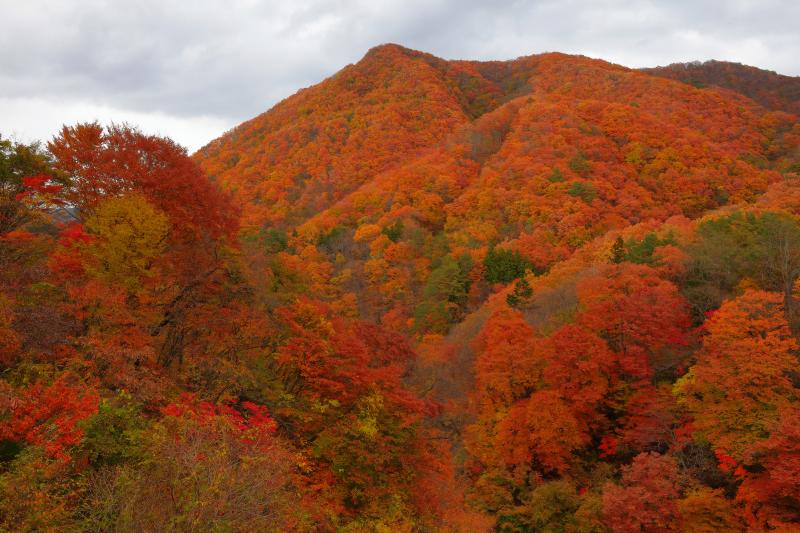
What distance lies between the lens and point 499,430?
91.1 ft

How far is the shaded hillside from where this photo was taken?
120250mm

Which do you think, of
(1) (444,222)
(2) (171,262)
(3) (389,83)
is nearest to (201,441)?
(2) (171,262)

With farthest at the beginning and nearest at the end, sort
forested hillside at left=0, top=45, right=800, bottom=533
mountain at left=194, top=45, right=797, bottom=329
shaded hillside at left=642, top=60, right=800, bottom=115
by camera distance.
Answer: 1. shaded hillside at left=642, top=60, right=800, bottom=115
2. mountain at left=194, top=45, right=797, bottom=329
3. forested hillside at left=0, top=45, right=800, bottom=533

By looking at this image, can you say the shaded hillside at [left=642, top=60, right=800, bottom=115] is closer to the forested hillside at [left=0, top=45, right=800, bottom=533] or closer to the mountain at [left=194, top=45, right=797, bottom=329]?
the mountain at [left=194, top=45, right=797, bottom=329]

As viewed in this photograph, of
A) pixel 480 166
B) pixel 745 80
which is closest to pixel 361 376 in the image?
pixel 480 166

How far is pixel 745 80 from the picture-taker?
13688 centimetres

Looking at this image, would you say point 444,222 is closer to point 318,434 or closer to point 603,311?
point 603,311

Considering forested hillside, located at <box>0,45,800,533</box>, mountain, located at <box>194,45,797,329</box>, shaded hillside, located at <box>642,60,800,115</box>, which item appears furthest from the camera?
shaded hillside, located at <box>642,60,800,115</box>

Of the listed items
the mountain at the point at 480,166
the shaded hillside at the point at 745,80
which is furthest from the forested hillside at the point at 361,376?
the shaded hillside at the point at 745,80

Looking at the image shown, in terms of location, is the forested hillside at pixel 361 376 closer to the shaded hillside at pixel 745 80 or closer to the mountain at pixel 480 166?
the mountain at pixel 480 166

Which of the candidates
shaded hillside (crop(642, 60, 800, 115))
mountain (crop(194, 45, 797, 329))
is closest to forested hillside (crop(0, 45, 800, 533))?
mountain (crop(194, 45, 797, 329))

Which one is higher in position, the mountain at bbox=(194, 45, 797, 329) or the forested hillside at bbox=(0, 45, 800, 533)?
the mountain at bbox=(194, 45, 797, 329)

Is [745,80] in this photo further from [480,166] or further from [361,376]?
[361,376]

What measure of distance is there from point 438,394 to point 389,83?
352 feet
